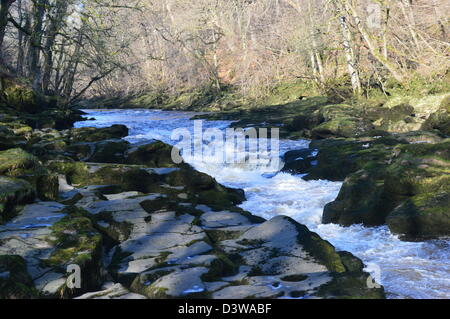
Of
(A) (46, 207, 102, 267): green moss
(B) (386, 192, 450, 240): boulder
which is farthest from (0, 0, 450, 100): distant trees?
(A) (46, 207, 102, 267): green moss

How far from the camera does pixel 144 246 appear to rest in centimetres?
519

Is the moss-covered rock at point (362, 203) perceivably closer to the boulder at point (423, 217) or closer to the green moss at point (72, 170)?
the boulder at point (423, 217)

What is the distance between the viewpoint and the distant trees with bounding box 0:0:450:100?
1672 centimetres

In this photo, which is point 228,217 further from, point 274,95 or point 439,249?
point 274,95

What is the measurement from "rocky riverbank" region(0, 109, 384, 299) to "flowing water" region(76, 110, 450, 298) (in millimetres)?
522

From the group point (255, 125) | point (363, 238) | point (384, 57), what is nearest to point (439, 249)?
point (363, 238)

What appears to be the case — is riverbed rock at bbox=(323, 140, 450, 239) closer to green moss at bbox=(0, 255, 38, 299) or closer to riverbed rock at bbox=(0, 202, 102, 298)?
riverbed rock at bbox=(0, 202, 102, 298)

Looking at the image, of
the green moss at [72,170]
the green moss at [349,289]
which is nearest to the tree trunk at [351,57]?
the green moss at [72,170]

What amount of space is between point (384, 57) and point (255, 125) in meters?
6.45

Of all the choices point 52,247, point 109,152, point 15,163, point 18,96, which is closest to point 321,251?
point 52,247

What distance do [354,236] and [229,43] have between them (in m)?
28.1

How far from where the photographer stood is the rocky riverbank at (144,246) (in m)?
3.90

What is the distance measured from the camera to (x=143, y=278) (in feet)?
13.7
